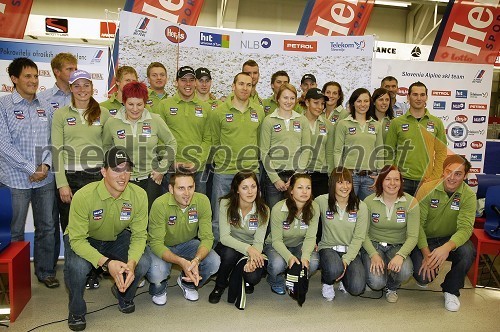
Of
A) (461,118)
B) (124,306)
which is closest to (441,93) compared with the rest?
(461,118)

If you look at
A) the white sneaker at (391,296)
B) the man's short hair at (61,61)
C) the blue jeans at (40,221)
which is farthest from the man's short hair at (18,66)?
the white sneaker at (391,296)

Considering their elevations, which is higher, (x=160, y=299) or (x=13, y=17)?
(x=13, y=17)

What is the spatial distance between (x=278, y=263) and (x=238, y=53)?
2.59m

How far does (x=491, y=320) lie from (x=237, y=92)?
2.63m

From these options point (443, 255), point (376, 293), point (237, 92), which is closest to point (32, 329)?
point (237, 92)

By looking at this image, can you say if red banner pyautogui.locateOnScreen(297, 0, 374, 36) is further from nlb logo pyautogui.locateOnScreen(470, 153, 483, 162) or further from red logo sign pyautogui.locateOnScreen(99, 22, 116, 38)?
red logo sign pyautogui.locateOnScreen(99, 22, 116, 38)

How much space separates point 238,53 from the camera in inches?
194

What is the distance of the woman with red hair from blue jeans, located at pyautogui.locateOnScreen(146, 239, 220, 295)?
1.62 ft

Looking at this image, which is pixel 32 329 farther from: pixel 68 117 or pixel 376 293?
pixel 376 293

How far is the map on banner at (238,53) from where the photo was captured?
444 cm

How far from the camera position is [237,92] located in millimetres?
3707

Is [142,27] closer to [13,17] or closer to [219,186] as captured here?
[13,17]

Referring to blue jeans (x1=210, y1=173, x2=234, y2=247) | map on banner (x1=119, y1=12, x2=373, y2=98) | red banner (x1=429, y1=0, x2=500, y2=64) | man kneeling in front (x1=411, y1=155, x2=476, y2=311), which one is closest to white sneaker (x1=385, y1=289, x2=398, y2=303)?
man kneeling in front (x1=411, y1=155, x2=476, y2=311)

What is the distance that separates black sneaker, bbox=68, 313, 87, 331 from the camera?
2.82 metres
